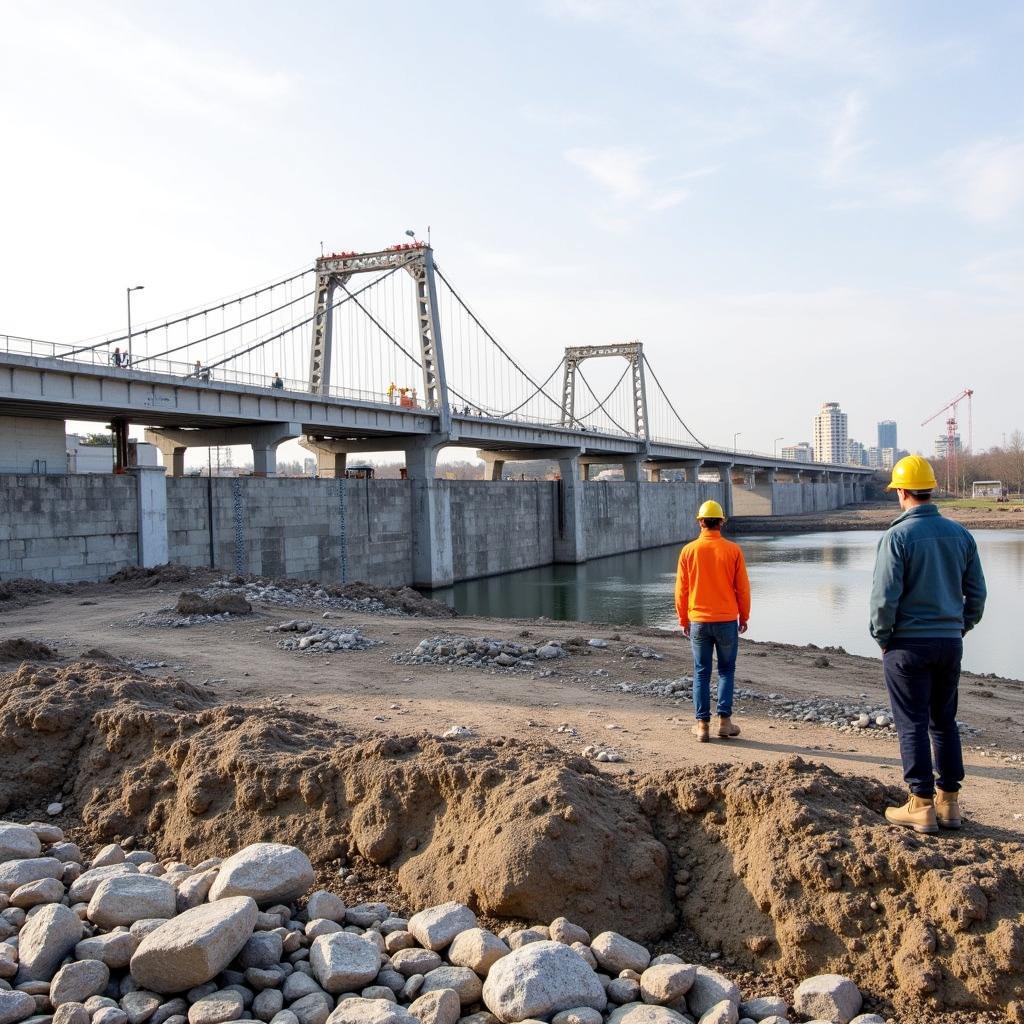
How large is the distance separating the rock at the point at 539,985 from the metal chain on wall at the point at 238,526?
920 inches

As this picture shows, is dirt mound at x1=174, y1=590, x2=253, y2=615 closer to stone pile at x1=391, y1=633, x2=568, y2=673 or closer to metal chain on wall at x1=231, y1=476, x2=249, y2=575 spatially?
stone pile at x1=391, y1=633, x2=568, y2=673

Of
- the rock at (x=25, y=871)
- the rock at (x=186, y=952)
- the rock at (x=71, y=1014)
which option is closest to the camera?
the rock at (x=71, y=1014)

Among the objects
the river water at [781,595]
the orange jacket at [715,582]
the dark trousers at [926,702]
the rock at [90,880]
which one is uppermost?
the orange jacket at [715,582]

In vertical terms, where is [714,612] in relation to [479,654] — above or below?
above

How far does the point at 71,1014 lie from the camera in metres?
3.13

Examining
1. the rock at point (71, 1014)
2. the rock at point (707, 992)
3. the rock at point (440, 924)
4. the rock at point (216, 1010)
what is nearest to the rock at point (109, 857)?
the rock at point (71, 1014)

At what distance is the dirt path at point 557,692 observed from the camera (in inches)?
240

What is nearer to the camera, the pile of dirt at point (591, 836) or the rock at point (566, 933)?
the pile of dirt at point (591, 836)

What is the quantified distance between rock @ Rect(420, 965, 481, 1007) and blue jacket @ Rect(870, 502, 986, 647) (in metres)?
2.37

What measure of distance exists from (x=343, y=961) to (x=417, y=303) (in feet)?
112

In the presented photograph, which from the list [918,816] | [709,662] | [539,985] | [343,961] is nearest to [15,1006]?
[343,961]

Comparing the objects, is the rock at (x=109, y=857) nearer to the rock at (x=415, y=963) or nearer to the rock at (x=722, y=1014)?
the rock at (x=415, y=963)

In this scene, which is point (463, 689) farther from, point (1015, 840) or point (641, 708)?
point (1015, 840)

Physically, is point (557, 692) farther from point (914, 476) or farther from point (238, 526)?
point (238, 526)
